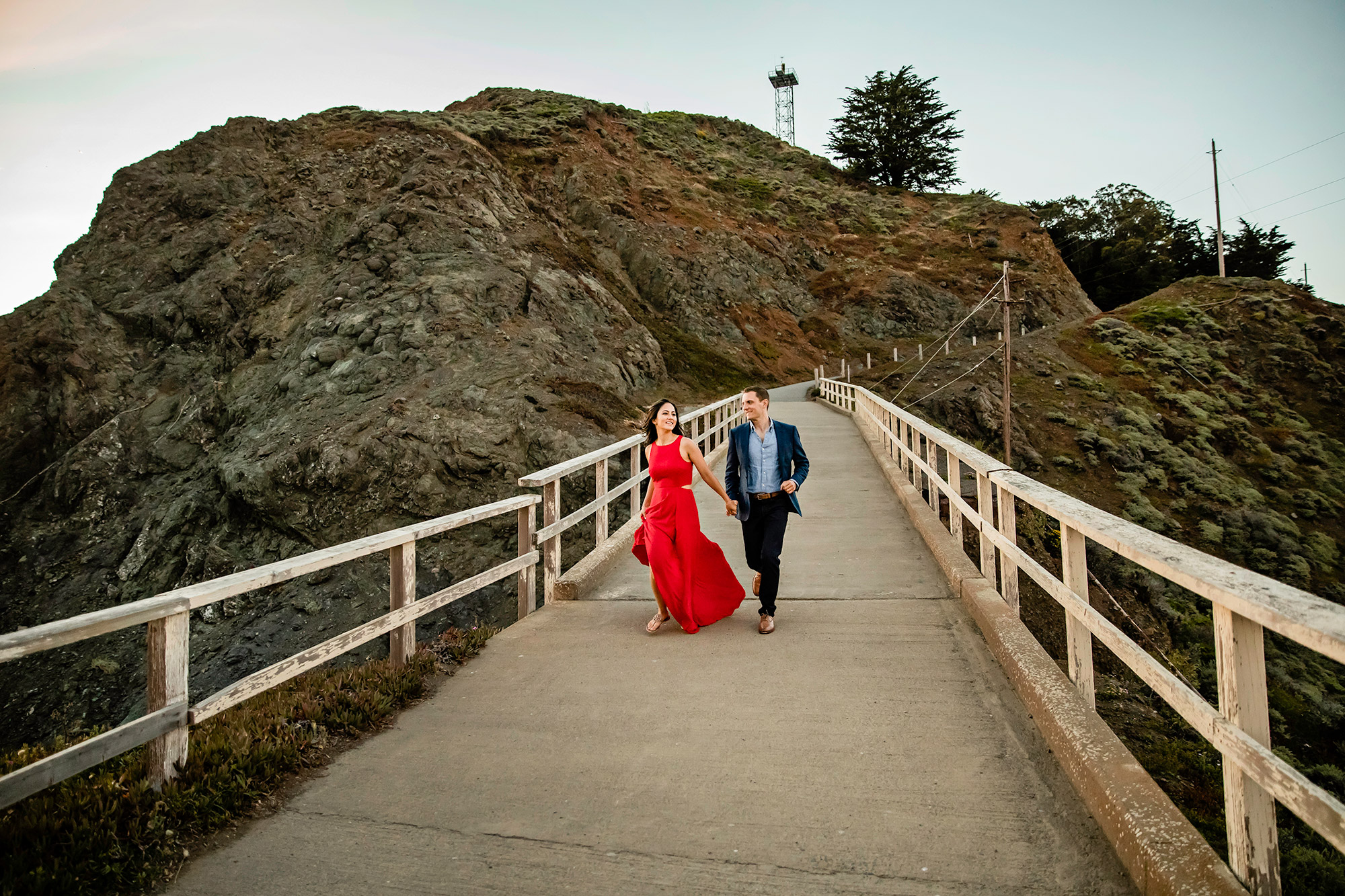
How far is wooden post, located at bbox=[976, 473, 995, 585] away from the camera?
5875 millimetres

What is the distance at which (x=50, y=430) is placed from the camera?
24.6 meters

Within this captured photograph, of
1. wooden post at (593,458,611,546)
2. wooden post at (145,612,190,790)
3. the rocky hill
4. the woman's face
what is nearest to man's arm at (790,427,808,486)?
the woman's face

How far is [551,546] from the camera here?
284 inches

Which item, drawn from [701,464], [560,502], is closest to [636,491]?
[560,502]

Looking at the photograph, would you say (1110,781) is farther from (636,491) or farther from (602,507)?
(636,491)

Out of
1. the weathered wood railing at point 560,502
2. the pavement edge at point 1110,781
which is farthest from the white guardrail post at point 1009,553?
the weathered wood railing at point 560,502

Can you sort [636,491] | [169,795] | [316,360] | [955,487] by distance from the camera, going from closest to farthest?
[169,795]
[955,487]
[636,491]
[316,360]

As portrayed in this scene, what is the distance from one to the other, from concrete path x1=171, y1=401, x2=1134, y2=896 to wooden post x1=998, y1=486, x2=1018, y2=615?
385 millimetres

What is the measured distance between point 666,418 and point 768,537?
3.81 feet

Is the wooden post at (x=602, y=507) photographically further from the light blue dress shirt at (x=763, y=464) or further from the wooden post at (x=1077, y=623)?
the wooden post at (x=1077, y=623)

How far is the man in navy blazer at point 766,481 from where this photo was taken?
5852 mm

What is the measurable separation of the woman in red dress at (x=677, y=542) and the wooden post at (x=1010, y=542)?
1.84 m

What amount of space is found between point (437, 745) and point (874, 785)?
7.17 feet

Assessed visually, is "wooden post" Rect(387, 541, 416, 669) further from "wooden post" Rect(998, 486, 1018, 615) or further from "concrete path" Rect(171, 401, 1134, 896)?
"wooden post" Rect(998, 486, 1018, 615)
